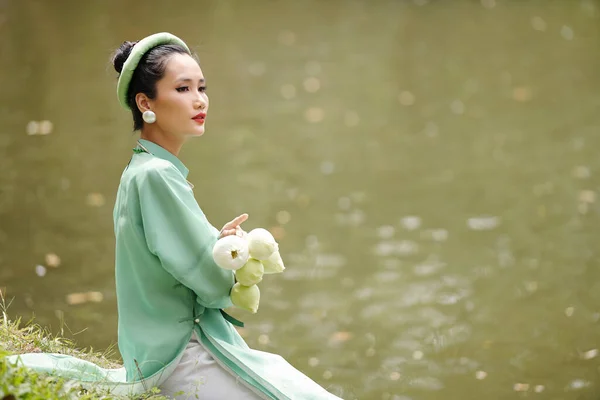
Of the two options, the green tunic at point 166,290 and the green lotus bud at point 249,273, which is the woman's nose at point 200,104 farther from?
Answer: the green lotus bud at point 249,273

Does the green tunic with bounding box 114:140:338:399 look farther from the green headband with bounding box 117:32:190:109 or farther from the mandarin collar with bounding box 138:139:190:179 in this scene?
the green headband with bounding box 117:32:190:109

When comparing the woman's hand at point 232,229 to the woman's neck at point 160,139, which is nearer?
the woman's hand at point 232,229

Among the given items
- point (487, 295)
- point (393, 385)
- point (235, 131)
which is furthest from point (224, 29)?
point (393, 385)

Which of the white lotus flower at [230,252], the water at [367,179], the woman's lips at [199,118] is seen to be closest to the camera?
the white lotus flower at [230,252]

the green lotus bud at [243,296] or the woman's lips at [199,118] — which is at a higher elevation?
the woman's lips at [199,118]

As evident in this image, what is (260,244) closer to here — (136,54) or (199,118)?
(199,118)

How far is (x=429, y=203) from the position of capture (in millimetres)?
6375

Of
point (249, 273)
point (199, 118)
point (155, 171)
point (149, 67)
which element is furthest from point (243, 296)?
point (149, 67)

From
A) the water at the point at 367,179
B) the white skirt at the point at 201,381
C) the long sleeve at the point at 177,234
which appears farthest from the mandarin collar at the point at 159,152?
the water at the point at 367,179

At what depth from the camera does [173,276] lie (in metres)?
2.59

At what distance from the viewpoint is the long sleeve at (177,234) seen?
254 cm

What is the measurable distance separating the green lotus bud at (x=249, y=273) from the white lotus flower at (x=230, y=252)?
66 millimetres

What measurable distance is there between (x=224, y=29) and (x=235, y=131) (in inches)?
140

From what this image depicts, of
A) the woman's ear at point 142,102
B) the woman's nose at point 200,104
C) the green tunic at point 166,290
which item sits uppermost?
the woman's nose at point 200,104
